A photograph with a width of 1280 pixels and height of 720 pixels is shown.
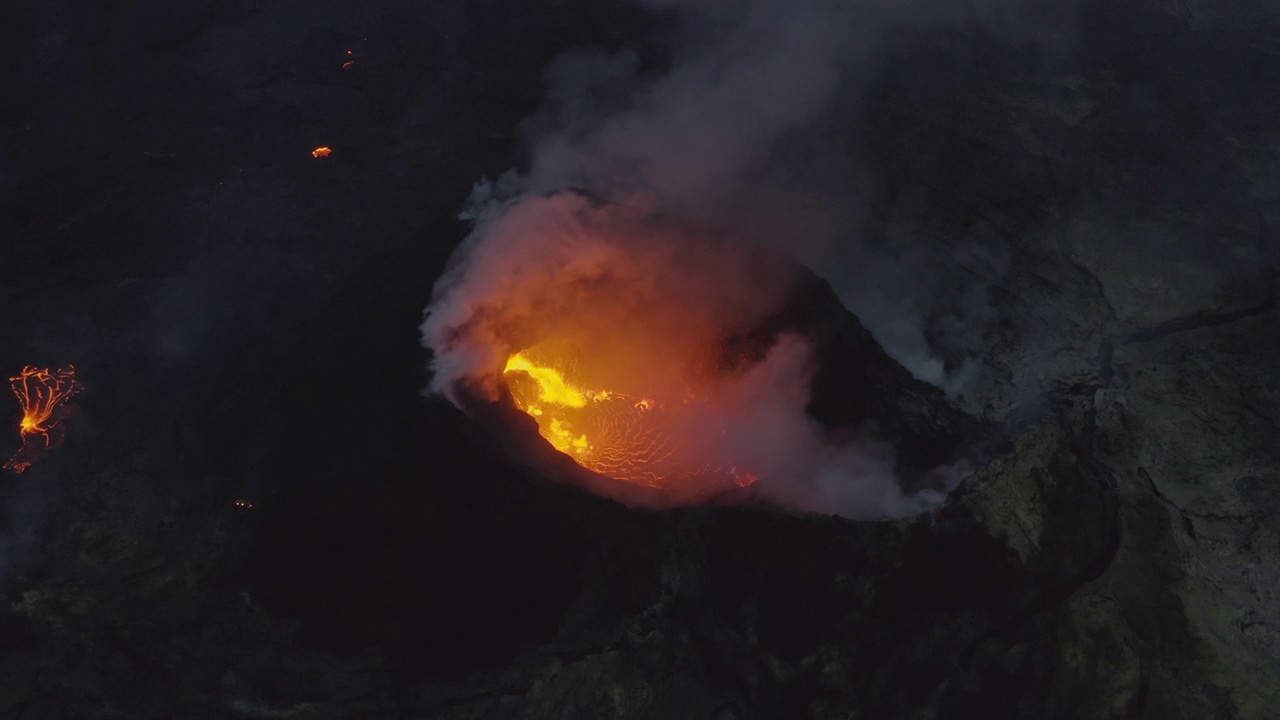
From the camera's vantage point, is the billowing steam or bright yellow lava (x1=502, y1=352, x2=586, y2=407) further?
bright yellow lava (x1=502, y1=352, x2=586, y2=407)

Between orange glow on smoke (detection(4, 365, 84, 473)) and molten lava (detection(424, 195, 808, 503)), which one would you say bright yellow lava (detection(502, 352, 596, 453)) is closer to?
molten lava (detection(424, 195, 808, 503))

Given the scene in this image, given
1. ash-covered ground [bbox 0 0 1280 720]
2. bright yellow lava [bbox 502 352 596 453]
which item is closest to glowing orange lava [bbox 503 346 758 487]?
bright yellow lava [bbox 502 352 596 453]

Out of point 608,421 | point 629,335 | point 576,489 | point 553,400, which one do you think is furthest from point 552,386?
point 576,489

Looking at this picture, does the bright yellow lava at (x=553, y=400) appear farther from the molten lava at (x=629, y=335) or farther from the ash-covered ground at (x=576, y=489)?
the ash-covered ground at (x=576, y=489)

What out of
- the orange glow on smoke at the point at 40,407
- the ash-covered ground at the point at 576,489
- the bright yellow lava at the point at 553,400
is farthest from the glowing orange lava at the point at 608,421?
the orange glow on smoke at the point at 40,407

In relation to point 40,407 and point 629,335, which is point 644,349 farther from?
point 40,407

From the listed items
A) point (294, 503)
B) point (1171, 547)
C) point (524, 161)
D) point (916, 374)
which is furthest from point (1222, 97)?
point (294, 503)

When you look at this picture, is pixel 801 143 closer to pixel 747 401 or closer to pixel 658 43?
pixel 658 43
